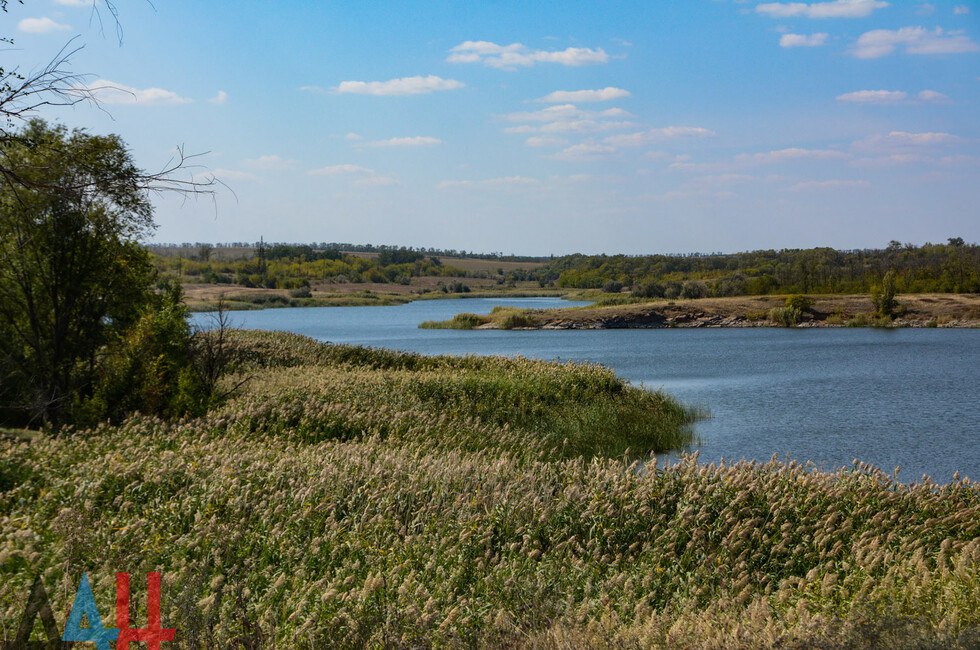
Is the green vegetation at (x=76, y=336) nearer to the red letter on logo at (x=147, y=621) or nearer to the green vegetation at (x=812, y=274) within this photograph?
the red letter on logo at (x=147, y=621)

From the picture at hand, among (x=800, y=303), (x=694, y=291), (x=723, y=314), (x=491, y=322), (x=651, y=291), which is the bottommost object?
(x=491, y=322)

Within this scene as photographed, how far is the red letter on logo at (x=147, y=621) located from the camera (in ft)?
18.5

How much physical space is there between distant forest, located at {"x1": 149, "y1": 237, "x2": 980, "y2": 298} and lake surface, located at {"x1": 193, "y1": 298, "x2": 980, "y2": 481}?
83.5ft

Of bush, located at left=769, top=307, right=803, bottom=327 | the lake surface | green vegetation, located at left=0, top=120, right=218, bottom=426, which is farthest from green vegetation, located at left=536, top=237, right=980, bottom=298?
green vegetation, located at left=0, top=120, right=218, bottom=426

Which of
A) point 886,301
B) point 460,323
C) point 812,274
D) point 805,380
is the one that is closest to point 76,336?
point 805,380

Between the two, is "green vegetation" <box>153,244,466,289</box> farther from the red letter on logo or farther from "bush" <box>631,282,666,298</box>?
the red letter on logo

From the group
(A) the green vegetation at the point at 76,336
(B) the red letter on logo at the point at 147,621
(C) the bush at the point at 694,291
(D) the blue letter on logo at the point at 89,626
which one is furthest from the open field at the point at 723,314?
(D) the blue letter on logo at the point at 89,626

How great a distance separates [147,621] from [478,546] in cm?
328

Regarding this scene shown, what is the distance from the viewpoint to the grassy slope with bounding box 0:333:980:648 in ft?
20.1

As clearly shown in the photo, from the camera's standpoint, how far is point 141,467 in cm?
1061

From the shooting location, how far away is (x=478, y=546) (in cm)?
830

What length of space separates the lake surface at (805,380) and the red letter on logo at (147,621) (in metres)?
11.7

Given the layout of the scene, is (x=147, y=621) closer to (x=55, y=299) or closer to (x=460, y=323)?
(x=55, y=299)

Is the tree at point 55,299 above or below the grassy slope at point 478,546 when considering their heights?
above
